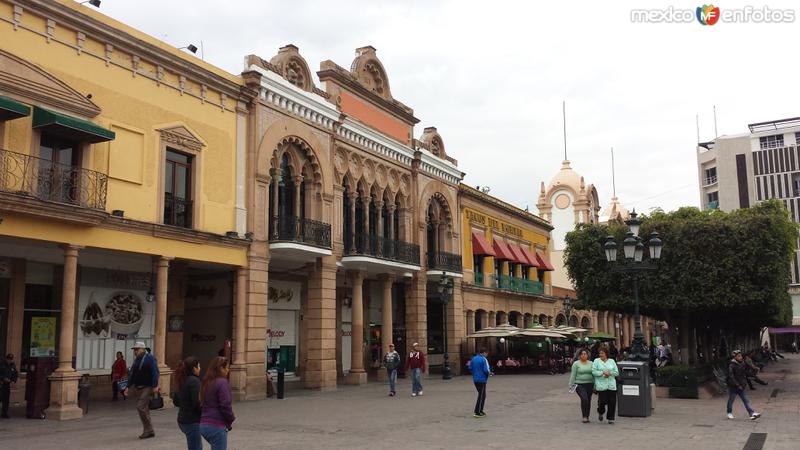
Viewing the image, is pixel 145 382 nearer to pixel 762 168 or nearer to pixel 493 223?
pixel 493 223

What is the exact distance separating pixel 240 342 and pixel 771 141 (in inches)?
3149

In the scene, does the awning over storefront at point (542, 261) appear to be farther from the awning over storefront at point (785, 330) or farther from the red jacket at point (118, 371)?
the awning over storefront at point (785, 330)

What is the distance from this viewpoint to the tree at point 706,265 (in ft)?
70.6

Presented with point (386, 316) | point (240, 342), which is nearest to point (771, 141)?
point (386, 316)

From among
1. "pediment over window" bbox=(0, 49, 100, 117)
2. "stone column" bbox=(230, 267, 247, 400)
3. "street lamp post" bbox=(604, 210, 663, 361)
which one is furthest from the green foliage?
"pediment over window" bbox=(0, 49, 100, 117)

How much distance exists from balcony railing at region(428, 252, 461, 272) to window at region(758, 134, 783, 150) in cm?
6543

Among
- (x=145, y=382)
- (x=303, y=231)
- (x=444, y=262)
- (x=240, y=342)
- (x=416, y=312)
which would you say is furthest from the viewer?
(x=444, y=262)

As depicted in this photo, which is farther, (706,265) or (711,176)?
(711,176)

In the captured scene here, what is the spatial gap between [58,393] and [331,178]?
11.8 metres

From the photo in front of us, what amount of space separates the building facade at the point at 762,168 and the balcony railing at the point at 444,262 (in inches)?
2357

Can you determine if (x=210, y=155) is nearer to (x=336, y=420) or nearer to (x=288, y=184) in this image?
(x=288, y=184)

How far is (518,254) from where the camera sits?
41.2m

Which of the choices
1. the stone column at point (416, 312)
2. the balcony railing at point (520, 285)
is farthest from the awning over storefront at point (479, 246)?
the stone column at point (416, 312)

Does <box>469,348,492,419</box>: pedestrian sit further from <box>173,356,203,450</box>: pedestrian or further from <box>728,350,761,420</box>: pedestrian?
<box>173,356,203,450</box>: pedestrian
